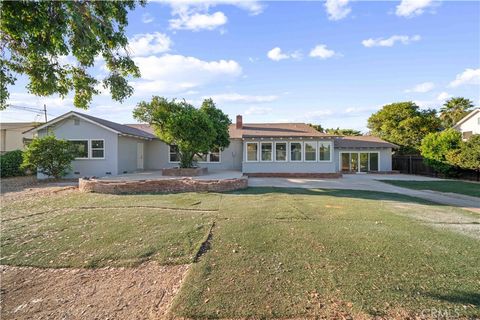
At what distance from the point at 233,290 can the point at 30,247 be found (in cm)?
452

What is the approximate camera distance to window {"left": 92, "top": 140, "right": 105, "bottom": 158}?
55.2 feet

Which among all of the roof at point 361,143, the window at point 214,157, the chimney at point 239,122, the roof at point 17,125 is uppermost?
the roof at point 17,125

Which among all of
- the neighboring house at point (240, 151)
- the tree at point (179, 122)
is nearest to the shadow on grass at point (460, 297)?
the tree at point (179, 122)

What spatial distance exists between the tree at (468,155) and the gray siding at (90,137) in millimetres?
22750

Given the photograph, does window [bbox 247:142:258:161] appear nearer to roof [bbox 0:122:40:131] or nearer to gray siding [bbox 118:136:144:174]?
gray siding [bbox 118:136:144:174]

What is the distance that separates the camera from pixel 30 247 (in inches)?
210

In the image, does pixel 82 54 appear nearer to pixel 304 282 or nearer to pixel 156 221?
pixel 156 221

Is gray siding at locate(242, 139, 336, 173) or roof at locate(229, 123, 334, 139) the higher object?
roof at locate(229, 123, 334, 139)

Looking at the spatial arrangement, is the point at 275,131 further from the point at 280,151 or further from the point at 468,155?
the point at 468,155

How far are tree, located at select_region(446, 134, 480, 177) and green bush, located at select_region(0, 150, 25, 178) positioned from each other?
29.3 m

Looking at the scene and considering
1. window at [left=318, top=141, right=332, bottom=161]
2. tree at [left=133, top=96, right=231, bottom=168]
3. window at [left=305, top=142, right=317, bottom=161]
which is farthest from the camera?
window at [left=305, top=142, right=317, bottom=161]

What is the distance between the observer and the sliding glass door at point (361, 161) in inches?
920

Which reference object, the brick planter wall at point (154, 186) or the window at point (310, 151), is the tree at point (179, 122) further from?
the window at point (310, 151)

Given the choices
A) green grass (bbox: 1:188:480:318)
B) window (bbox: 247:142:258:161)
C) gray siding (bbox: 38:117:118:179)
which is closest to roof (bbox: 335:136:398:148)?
window (bbox: 247:142:258:161)
